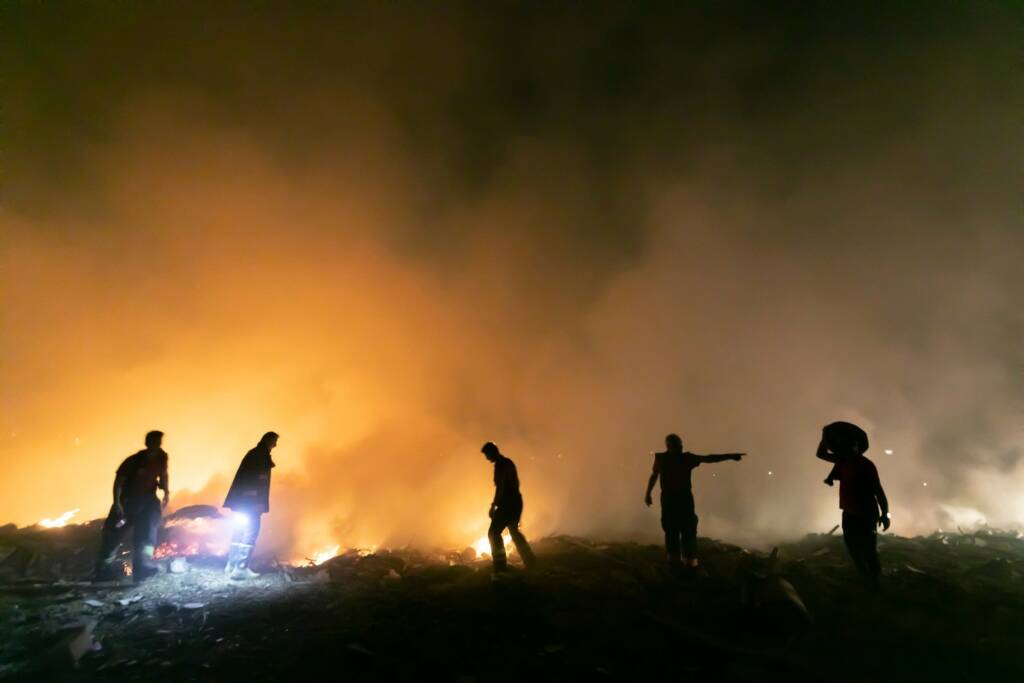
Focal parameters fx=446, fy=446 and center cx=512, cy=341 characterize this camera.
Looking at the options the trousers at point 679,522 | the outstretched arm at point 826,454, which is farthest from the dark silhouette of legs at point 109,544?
the outstretched arm at point 826,454

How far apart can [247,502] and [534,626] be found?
5680 millimetres

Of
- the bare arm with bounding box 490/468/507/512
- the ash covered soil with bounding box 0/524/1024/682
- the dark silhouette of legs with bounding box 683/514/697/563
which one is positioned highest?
the bare arm with bounding box 490/468/507/512

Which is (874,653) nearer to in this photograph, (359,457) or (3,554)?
(3,554)

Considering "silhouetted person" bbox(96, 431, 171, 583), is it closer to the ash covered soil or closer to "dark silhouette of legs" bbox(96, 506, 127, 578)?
"dark silhouette of legs" bbox(96, 506, 127, 578)

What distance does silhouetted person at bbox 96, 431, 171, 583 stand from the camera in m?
7.40

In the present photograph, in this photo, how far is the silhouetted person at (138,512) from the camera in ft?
24.3

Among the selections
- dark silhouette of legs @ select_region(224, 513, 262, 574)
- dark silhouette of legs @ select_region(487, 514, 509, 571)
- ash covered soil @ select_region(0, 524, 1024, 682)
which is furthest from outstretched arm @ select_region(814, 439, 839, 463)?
dark silhouette of legs @ select_region(224, 513, 262, 574)

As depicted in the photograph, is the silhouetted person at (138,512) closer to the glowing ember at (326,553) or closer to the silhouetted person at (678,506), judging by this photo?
the glowing ember at (326,553)

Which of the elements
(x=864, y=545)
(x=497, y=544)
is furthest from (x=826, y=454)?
(x=497, y=544)

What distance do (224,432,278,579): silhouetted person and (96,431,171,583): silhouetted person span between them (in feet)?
3.77

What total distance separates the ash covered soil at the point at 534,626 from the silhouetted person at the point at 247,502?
1.40ft

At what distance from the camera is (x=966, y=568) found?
8211 mm

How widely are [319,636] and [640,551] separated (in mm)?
5986

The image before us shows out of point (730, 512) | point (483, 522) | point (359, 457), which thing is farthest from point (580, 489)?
point (359, 457)
